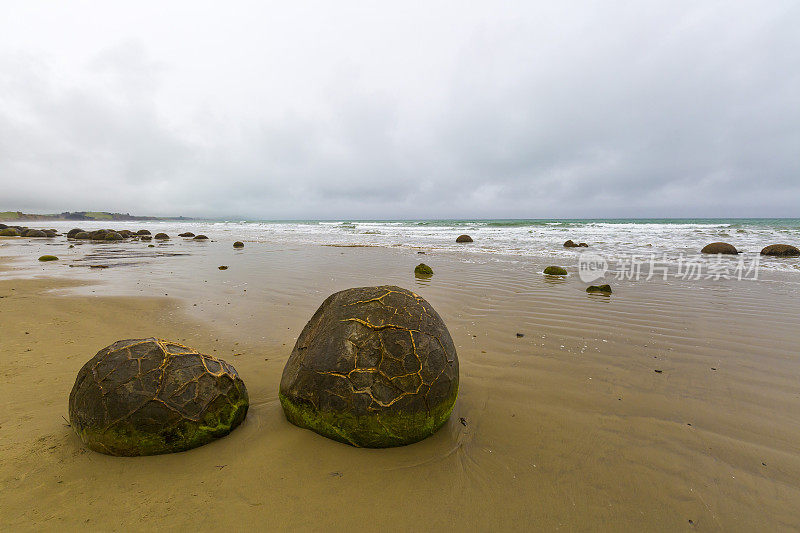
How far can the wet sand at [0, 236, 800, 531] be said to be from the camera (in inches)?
87.6

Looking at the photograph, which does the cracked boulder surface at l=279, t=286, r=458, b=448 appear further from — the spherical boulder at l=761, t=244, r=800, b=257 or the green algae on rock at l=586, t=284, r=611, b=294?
the spherical boulder at l=761, t=244, r=800, b=257

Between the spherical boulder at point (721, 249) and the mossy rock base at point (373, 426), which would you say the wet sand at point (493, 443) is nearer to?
the mossy rock base at point (373, 426)

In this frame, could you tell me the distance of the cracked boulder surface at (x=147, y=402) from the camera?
261 cm

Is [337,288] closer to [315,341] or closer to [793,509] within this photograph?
[315,341]

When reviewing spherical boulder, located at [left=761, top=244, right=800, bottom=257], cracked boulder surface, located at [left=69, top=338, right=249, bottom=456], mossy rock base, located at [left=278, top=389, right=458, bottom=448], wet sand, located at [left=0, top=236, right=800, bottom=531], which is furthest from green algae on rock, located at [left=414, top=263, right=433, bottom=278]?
spherical boulder, located at [left=761, top=244, right=800, bottom=257]

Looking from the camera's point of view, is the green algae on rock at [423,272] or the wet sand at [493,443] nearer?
the wet sand at [493,443]

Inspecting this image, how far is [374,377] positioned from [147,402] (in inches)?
71.0

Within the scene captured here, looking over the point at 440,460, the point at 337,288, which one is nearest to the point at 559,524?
the point at 440,460

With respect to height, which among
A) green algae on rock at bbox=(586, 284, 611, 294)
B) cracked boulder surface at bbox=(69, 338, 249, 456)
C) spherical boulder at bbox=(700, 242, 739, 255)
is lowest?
cracked boulder surface at bbox=(69, 338, 249, 456)

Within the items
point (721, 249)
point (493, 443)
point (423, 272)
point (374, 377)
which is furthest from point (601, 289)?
point (721, 249)

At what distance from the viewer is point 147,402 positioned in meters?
2.65
